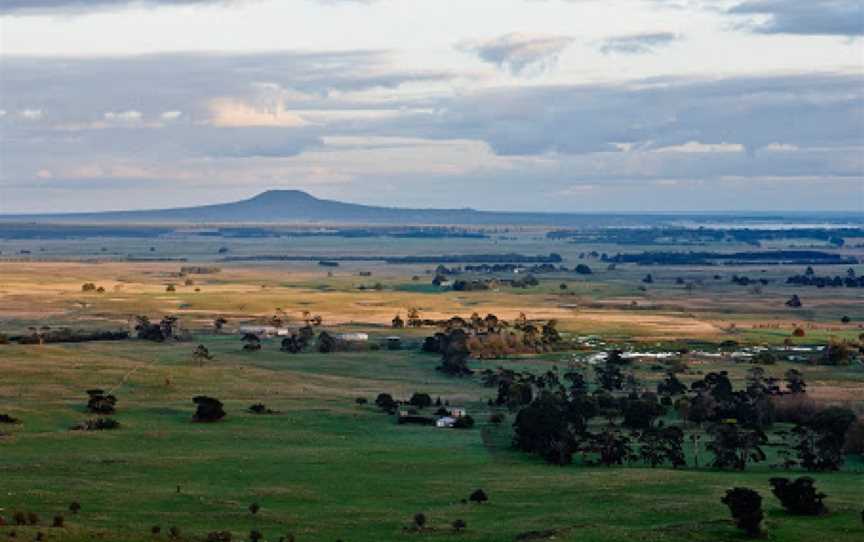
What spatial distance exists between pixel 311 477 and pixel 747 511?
20848 millimetres

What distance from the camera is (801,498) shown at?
187ft

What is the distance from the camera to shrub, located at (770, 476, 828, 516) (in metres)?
56.8

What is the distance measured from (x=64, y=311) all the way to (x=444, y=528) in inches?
4623

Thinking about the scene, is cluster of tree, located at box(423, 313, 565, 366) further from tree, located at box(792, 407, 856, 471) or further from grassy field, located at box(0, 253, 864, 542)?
tree, located at box(792, 407, 856, 471)

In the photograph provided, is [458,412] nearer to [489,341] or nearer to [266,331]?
[489,341]

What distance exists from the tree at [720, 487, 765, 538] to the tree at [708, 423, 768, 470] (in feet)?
55.9

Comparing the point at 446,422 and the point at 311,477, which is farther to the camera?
the point at 446,422

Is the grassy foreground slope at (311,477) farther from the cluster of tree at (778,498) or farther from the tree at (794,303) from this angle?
the tree at (794,303)

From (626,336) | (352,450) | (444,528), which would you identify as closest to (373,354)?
(626,336)

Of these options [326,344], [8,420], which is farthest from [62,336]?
[8,420]

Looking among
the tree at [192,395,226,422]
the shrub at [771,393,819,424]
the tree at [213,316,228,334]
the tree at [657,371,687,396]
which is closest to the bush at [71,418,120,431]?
the tree at [192,395,226,422]

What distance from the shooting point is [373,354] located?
123 metres

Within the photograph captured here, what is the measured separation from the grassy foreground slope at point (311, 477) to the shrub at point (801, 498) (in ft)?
2.62

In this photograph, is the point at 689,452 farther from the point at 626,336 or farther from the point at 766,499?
the point at 626,336
